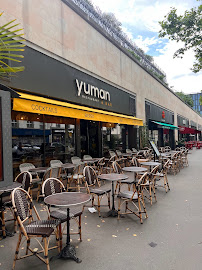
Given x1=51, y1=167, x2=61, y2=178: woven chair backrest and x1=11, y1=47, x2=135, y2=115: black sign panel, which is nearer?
x1=51, y1=167, x2=61, y2=178: woven chair backrest

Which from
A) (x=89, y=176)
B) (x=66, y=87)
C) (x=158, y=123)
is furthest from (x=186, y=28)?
(x=89, y=176)

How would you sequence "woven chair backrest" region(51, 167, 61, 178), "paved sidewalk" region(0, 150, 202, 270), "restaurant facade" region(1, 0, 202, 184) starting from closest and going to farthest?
"paved sidewalk" region(0, 150, 202, 270) → "woven chair backrest" region(51, 167, 61, 178) → "restaurant facade" region(1, 0, 202, 184)

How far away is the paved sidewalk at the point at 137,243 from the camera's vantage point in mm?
2812

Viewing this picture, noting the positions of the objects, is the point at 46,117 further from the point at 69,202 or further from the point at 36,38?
the point at 69,202

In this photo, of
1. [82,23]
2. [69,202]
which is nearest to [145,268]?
[69,202]

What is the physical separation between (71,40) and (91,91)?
251 centimetres

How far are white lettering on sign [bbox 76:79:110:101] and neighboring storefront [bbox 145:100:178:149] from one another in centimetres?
737

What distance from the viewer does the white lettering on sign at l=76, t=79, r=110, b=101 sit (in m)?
9.48

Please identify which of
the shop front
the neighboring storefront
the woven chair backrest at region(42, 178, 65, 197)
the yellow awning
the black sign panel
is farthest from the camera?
the neighboring storefront

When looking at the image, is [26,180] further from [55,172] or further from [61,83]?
[61,83]

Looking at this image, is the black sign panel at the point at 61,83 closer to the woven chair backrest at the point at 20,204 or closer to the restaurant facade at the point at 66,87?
the restaurant facade at the point at 66,87

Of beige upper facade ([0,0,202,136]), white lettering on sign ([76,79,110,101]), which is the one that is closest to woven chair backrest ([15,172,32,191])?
beige upper facade ([0,0,202,136])

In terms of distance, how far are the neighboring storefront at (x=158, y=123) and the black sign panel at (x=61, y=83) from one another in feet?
22.4

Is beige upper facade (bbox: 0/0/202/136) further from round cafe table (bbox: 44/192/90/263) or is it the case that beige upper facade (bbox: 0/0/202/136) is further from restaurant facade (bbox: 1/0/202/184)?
round cafe table (bbox: 44/192/90/263)
